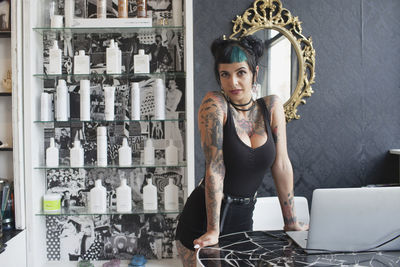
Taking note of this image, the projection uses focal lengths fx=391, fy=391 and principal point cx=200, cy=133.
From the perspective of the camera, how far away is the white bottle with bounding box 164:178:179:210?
2.79 metres

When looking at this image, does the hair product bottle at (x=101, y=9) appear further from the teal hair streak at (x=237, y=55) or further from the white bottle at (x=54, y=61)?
the teal hair streak at (x=237, y=55)

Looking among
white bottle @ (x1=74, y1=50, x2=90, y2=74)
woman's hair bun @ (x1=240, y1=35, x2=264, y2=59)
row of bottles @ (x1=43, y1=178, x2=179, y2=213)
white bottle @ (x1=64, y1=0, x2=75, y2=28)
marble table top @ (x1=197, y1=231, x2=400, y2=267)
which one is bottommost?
row of bottles @ (x1=43, y1=178, x2=179, y2=213)

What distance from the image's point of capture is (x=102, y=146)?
2.76 m

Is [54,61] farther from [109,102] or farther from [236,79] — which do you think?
[236,79]

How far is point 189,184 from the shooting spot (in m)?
2.71

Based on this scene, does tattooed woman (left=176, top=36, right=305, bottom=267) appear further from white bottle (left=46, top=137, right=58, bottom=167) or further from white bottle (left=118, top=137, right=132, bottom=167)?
white bottle (left=46, top=137, right=58, bottom=167)

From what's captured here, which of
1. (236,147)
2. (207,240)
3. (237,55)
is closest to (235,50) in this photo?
(237,55)

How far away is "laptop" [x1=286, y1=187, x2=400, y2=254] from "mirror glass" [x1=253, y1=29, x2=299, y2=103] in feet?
5.50

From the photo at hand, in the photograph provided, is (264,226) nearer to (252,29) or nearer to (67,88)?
(252,29)

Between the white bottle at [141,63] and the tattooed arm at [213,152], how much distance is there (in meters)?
1.35

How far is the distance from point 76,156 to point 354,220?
6.74 feet

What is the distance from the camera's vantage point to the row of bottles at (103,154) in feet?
9.06

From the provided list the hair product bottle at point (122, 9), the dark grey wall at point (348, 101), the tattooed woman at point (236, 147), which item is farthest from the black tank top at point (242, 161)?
the hair product bottle at point (122, 9)

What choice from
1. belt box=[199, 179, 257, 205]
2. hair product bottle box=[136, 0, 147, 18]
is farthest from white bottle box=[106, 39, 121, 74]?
belt box=[199, 179, 257, 205]
